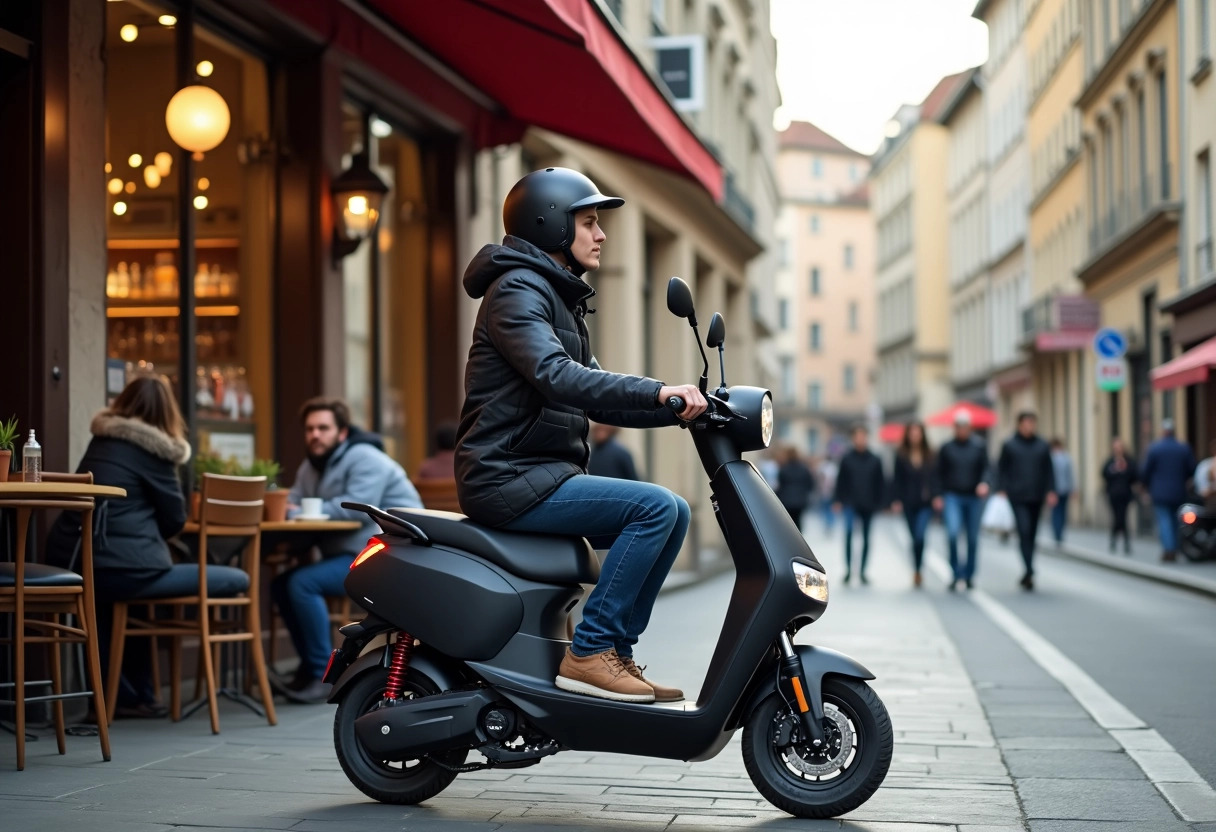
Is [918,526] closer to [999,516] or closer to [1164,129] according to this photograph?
[999,516]

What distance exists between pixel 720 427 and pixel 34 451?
9.84 ft

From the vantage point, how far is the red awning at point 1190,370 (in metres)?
21.6

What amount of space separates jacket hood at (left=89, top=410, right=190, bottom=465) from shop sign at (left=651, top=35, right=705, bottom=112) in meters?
15.2

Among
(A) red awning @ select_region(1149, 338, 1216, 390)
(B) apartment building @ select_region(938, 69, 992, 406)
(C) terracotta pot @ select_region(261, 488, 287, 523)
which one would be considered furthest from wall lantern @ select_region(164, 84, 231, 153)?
(B) apartment building @ select_region(938, 69, 992, 406)

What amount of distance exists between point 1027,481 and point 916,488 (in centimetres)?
116

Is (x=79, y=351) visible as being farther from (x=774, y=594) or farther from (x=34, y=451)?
(x=774, y=594)

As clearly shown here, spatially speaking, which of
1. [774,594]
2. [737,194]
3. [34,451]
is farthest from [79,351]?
[737,194]

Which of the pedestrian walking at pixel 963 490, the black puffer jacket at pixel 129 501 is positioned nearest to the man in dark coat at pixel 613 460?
the pedestrian walking at pixel 963 490

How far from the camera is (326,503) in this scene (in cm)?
892

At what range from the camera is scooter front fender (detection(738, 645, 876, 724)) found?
5.08 m

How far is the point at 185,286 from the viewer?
32.1ft

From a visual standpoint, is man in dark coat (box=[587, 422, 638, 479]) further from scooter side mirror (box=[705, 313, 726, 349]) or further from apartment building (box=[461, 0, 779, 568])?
scooter side mirror (box=[705, 313, 726, 349])

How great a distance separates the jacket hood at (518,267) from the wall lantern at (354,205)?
225 inches

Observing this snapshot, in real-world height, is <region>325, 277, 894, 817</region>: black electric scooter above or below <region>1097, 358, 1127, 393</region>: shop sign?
below
